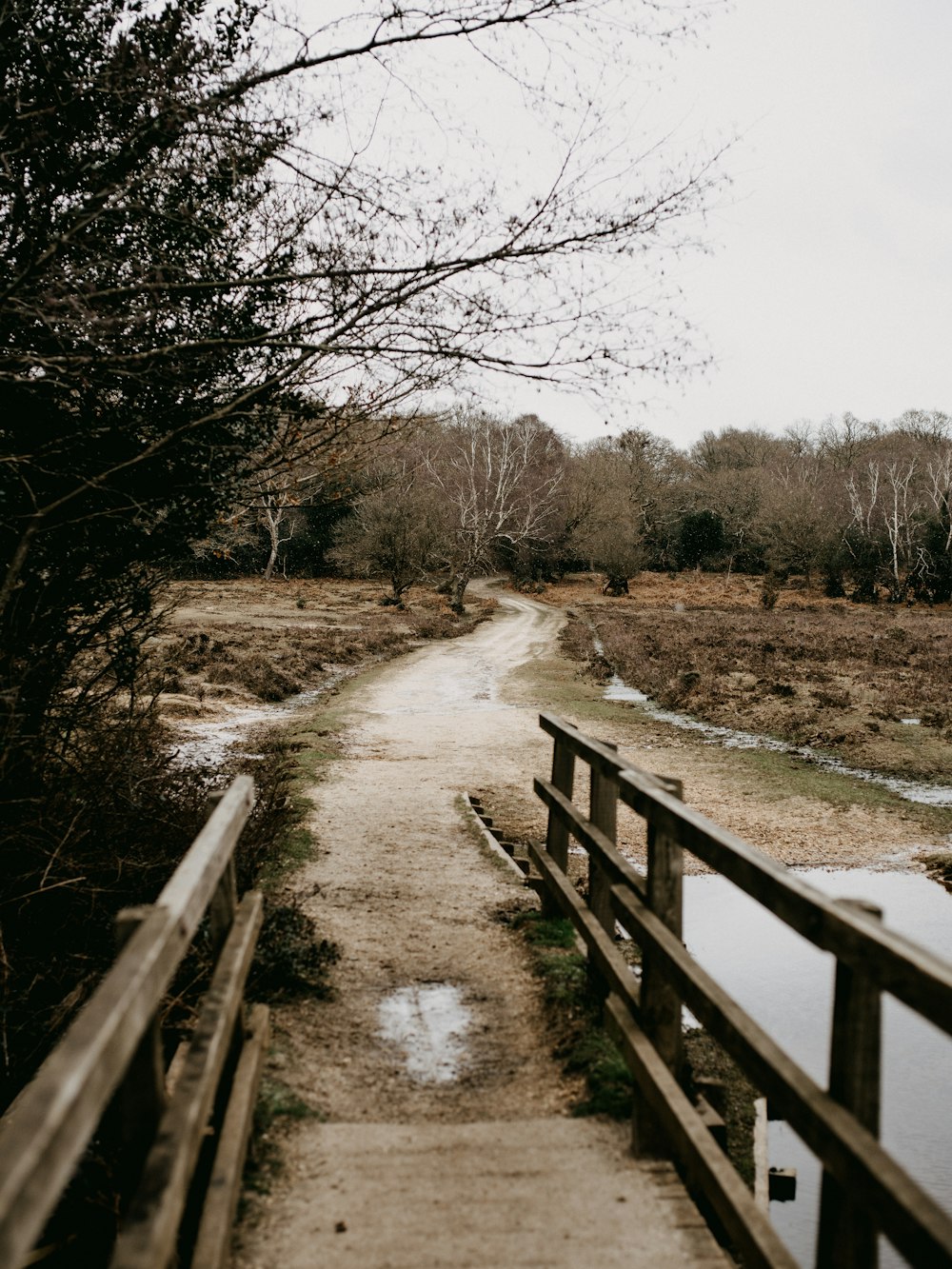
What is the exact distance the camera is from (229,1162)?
9.34 feet

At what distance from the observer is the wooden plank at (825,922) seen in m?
1.87

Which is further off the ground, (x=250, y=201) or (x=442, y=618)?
(x=250, y=201)

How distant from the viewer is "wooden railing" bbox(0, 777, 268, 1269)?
1442 millimetres

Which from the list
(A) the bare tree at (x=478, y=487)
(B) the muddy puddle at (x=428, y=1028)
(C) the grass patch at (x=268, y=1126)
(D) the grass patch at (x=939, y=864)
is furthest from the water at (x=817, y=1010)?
(A) the bare tree at (x=478, y=487)

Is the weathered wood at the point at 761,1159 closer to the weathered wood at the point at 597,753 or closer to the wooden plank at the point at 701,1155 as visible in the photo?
the wooden plank at the point at 701,1155

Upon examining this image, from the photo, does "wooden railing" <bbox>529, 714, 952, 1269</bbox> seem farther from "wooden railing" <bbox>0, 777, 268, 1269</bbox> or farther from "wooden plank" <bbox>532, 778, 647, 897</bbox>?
"wooden railing" <bbox>0, 777, 268, 1269</bbox>

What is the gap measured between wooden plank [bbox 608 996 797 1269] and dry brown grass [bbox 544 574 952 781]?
1251 cm

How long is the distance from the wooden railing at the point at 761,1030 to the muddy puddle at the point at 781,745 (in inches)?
418

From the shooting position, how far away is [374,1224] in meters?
2.99

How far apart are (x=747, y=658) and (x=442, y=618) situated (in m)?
16.2

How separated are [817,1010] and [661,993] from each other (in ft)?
14.8

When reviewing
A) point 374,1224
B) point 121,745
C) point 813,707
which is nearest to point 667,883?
point 374,1224

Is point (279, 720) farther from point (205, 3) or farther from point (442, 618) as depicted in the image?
point (442, 618)

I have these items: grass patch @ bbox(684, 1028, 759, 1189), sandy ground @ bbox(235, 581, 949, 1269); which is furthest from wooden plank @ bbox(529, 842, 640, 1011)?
grass patch @ bbox(684, 1028, 759, 1189)
